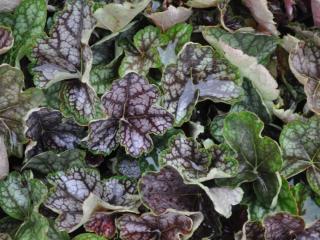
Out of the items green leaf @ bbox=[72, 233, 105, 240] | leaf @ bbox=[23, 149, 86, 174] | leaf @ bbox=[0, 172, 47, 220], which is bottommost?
green leaf @ bbox=[72, 233, 105, 240]

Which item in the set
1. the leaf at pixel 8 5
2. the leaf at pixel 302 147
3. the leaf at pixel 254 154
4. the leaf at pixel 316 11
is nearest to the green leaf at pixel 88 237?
the leaf at pixel 254 154

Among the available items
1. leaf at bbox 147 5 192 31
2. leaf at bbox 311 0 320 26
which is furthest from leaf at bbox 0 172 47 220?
leaf at bbox 311 0 320 26

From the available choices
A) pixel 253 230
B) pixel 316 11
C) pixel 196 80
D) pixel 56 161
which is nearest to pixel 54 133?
pixel 56 161

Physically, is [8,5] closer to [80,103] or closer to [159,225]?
[80,103]

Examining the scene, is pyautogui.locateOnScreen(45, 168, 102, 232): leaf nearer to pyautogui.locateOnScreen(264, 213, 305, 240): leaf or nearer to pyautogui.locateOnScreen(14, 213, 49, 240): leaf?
pyautogui.locateOnScreen(14, 213, 49, 240): leaf

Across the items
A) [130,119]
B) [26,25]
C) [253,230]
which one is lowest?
[253,230]

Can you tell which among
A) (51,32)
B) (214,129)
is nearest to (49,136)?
(51,32)
